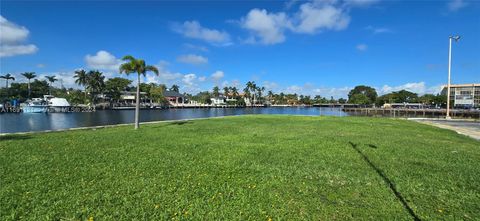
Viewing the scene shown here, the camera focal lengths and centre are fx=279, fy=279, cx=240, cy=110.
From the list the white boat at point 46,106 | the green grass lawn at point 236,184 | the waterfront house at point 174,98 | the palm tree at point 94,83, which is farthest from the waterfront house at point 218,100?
the green grass lawn at point 236,184

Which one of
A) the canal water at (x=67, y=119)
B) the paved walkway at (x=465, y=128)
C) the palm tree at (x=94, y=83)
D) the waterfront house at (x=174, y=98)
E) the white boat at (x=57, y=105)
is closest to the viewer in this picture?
the paved walkway at (x=465, y=128)

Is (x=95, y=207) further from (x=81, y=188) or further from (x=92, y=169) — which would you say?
(x=92, y=169)

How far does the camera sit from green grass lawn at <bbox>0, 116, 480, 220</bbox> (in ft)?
16.0

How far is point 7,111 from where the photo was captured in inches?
3282

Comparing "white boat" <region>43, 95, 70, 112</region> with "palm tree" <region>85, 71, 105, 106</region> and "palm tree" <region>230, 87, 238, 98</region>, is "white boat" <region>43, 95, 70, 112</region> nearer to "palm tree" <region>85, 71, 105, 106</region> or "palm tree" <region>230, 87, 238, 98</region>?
"palm tree" <region>85, 71, 105, 106</region>

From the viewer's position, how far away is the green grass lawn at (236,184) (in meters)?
4.87

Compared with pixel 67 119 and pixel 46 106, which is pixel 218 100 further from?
pixel 67 119

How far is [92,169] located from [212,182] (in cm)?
350

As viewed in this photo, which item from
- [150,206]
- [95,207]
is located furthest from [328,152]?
[95,207]

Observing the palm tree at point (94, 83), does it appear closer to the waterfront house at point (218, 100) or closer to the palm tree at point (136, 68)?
the waterfront house at point (218, 100)

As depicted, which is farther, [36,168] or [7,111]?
[7,111]

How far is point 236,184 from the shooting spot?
6.31 metres

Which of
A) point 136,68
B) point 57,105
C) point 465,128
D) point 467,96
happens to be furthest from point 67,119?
point 467,96

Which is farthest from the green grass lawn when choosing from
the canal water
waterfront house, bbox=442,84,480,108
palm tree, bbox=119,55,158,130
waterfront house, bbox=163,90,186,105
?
waterfront house, bbox=163,90,186,105
